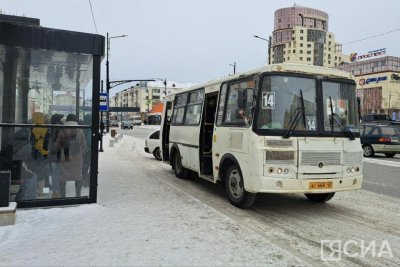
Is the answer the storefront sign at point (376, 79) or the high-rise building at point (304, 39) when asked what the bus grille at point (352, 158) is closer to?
the high-rise building at point (304, 39)

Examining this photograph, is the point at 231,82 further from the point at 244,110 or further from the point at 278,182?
the point at 278,182

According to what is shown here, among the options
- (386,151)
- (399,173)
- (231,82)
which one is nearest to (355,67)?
(386,151)

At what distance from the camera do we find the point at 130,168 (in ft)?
46.7

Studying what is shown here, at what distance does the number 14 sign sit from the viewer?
716cm

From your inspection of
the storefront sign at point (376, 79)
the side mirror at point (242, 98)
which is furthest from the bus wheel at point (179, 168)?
the storefront sign at point (376, 79)

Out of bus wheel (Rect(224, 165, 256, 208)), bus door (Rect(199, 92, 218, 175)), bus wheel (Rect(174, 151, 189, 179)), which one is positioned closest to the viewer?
bus wheel (Rect(224, 165, 256, 208))

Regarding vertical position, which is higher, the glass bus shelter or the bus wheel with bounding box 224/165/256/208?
the glass bus shelter

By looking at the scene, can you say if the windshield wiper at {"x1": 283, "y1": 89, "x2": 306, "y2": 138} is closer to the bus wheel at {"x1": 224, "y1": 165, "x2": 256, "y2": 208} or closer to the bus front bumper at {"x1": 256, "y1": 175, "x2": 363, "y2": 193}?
the bus front bumper at {"x1": 256, "y1": 175, "x2": 363, "y2": 193}

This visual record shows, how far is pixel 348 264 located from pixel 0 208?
16.1ft

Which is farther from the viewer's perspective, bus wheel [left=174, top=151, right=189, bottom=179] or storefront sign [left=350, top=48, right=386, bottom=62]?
storefront sign [left=350, top=48, right=386, bottom=62]

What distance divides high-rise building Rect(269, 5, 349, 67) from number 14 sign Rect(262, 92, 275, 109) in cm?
7561

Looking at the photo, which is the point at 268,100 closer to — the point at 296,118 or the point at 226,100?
the point at 296,118

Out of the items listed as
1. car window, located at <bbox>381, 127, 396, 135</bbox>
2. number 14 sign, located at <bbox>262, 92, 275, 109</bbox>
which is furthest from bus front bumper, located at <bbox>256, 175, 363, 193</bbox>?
car window, located at <bbox>381, 127, 396, 135</bbox>

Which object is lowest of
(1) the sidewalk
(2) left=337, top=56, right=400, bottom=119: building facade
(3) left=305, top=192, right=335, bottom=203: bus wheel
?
(1) the sidewalk
